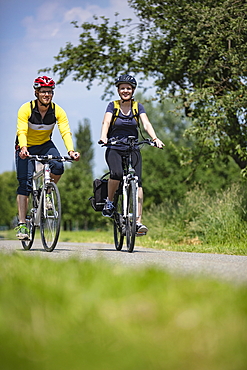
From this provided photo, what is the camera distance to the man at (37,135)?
6.52 meters

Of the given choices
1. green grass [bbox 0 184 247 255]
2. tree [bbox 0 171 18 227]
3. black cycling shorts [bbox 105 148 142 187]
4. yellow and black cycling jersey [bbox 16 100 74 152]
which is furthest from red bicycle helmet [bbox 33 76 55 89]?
tree [bbox 0 171 18 227]

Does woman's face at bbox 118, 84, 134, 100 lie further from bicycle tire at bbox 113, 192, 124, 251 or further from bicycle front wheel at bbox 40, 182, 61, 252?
bicycle front wheel at bbox 40, 182, 61, 252

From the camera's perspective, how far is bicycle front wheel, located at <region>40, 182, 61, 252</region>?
617 cm

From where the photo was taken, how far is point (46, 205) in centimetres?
643

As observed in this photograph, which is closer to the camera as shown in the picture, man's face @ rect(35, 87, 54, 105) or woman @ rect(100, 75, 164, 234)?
man's face @ rect(35, 87, 54, 105)

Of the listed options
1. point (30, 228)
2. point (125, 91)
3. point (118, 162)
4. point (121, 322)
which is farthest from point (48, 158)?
point (121, 322)

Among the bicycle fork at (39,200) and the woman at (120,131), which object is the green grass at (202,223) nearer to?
the woman at (120,131)

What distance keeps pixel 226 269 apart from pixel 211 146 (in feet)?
27.6

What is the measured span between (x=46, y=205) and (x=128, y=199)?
105cm

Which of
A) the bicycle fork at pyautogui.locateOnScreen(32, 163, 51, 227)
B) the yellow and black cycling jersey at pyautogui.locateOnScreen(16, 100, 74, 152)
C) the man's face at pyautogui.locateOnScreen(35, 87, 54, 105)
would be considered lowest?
the bicycle fork at pyautogui.locateOnScreen(32, 163, 51, 227)

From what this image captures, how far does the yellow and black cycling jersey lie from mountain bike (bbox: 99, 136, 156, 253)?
0.55 meters

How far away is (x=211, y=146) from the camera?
12133mm

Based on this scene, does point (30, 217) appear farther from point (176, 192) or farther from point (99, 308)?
point (176, 192)

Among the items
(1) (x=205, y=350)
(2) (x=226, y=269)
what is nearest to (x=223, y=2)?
(2) (x=226, y=269)
